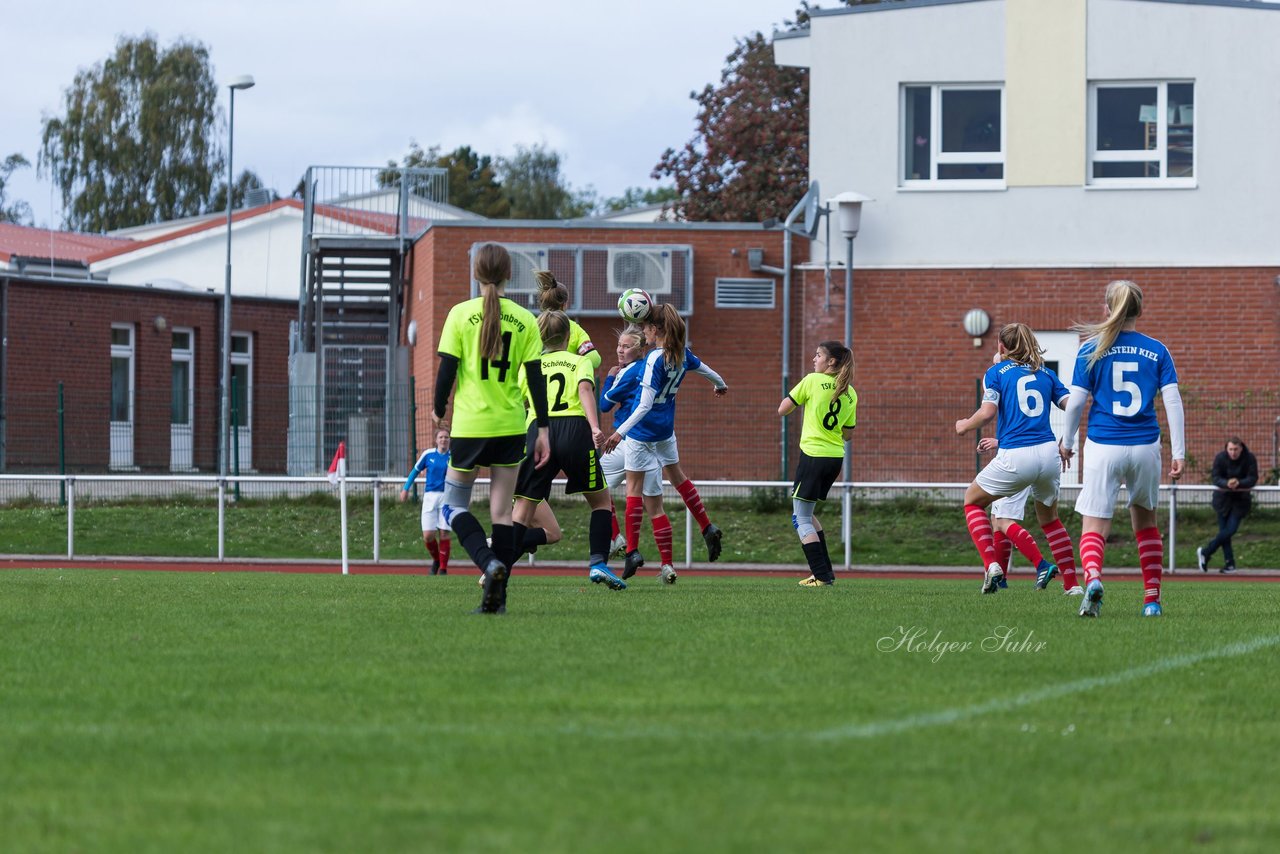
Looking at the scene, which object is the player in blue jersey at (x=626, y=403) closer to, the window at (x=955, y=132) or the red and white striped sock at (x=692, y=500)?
the red and white striped sock at (x=692, y=500)

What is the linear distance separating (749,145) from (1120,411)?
33688mm

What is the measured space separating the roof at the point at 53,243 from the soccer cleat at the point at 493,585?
37526 millimetres

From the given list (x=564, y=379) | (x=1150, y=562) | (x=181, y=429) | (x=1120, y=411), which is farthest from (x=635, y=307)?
(x=181, y=429)

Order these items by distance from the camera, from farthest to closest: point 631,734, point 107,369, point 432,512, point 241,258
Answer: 1. point 241,258
2. point 107,369
3. point 432,512
4. point 631,734

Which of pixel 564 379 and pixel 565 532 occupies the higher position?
pixel 564 379

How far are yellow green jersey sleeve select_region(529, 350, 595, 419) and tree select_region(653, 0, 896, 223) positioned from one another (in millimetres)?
29977

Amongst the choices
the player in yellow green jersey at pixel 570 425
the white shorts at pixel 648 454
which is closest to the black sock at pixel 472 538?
the player in yellow green jersey at pixel 570 425

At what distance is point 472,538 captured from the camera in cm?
901

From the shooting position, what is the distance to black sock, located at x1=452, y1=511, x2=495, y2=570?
29.2 feet

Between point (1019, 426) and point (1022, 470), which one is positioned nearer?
point (1022, 470)

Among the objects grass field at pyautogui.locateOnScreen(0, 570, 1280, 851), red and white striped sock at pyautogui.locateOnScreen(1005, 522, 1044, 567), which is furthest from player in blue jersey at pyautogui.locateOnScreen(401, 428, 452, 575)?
grass field at pyautogui.locateOnScreen(0, 570, 1280, 851)

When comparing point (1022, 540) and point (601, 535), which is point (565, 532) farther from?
point (601, 535)

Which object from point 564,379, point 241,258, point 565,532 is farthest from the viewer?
point 241,258

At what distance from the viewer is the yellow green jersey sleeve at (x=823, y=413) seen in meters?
12.9
